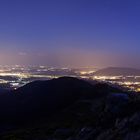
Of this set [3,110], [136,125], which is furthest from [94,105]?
[136,125]

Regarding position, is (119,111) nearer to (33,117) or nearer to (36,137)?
(36,137)

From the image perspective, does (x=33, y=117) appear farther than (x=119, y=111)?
Yes

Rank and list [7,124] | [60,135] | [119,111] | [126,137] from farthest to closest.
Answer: [7,124] → [60,135] → [119,111] → [126,137]

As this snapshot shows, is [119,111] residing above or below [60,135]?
above

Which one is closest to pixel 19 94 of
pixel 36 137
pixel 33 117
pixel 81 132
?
pixel 33 117

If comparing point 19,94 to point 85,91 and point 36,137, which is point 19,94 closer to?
point 85,91

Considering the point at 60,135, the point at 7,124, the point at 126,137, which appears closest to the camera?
the point at 126,137
